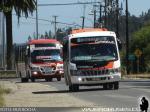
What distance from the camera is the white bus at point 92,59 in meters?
32.3

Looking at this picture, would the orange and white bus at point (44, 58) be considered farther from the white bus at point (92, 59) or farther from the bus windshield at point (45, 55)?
the white bus at point (92, 59)

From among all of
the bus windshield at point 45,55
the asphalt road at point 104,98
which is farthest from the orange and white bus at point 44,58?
the asphalt road at point 104,98

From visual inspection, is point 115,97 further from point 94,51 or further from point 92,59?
point 94,51

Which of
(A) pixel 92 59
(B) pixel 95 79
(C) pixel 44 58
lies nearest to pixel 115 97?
(B) pixel 95 79

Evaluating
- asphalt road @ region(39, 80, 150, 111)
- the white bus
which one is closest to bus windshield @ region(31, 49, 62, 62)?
the white bus

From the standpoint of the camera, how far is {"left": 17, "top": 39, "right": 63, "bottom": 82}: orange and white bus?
5016cm

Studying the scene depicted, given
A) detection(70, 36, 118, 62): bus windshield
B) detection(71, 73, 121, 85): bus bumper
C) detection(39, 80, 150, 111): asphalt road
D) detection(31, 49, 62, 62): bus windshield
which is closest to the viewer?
detection(39, 80, 150, 111): asphalt road

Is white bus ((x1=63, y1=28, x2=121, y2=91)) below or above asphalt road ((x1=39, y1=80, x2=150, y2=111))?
above

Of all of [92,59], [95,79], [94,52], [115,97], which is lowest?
[115,97]

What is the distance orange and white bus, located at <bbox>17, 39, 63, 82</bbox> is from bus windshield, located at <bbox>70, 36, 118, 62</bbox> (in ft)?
55.6

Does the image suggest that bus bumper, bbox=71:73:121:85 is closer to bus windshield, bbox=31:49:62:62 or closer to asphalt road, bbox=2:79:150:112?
asphalt road, bbox=2:79:150:112

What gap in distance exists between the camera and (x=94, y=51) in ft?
107

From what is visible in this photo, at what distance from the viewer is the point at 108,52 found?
108ft

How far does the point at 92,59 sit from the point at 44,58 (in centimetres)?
1821
